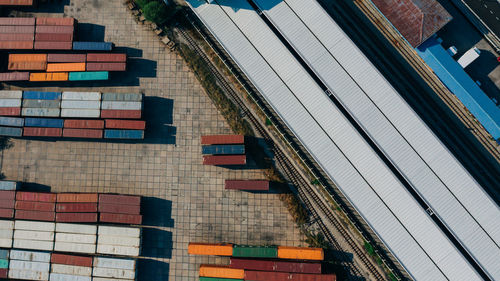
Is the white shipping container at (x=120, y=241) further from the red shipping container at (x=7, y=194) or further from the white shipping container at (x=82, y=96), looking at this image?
the white shipping container at (x=82, y=96)

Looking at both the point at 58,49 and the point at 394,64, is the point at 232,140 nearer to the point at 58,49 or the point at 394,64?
the point at 394,64

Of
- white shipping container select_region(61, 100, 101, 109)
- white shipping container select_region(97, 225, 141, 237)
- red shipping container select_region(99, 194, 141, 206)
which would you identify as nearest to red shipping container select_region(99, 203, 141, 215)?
red shipping container select_region(99, 194, 141, 206)

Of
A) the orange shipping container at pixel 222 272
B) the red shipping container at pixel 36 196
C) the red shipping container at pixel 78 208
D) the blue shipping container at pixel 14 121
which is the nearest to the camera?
the orange shipping container at pixel 222 272

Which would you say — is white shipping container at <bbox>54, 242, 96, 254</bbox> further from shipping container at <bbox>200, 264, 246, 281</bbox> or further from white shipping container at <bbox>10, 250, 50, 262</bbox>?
shipping container at <bbox>200, 264, 246, 281</bbox>

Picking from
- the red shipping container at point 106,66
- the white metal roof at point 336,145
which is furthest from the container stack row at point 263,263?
the red shipping container at point 106,66

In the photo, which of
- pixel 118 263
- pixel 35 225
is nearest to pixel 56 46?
pixel 35 225

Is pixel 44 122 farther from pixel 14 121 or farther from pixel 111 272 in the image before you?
pixel 111 272
